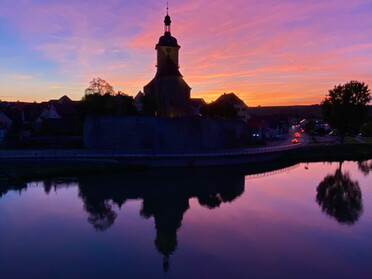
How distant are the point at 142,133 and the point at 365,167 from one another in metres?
23.6

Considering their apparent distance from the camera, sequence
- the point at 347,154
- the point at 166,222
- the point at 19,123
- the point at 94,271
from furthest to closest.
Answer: the point at 19,123 < the point at 347,154 < the point at 166,222 < the point at 94,271

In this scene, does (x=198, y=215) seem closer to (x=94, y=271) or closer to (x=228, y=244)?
(x=228, y=244)

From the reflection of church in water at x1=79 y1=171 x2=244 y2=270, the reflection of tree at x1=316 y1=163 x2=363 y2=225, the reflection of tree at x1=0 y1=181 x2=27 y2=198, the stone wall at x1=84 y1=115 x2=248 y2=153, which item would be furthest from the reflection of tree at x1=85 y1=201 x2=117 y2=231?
the stone wall at x1=84 y1=115 x2=248 y2=153

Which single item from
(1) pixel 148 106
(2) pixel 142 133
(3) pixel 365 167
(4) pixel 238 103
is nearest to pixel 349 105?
(3) pixel 365 167

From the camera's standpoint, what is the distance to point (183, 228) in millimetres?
15000

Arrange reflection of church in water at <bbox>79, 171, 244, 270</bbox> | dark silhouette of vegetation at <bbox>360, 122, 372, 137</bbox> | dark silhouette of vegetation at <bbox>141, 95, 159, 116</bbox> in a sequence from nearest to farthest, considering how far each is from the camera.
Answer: reflection of church in water at <bbox>79, 171, 244, 270</bbox> < dark silhouette of vegetation at <bbox>141, 95, 159, 116</bbox> < dark silhouette of vegetation at <bbox>360, 122, 372, 137</bbox>

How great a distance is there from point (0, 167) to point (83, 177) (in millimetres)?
6533

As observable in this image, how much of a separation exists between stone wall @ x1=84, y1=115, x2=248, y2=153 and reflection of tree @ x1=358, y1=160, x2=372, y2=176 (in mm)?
16496

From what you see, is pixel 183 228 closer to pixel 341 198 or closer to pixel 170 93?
pixel 341 198

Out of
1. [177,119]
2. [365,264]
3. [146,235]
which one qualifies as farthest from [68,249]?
[177,119]

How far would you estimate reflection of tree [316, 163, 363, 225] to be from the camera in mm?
17250

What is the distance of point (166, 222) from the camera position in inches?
628

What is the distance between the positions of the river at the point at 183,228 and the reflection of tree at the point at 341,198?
0.22ft

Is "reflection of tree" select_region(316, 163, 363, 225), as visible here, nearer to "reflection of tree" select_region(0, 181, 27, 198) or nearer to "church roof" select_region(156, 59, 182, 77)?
"reflection of tree" select_region(0, 181, 27, 198)
